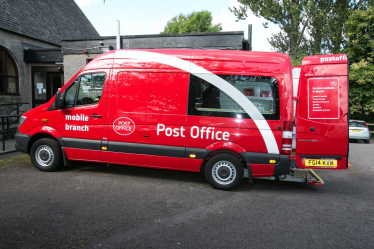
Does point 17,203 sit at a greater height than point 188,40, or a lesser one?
lesser

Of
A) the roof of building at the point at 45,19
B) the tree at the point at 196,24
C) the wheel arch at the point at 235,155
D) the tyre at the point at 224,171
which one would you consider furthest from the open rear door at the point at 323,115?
the tree at the point at 196,24

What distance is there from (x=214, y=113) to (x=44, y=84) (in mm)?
13872

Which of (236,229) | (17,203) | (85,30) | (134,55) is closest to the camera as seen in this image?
(236,229)

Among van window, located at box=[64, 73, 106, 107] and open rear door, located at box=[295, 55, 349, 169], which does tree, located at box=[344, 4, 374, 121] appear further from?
van window, located at box=[64, 73, 106, 107]

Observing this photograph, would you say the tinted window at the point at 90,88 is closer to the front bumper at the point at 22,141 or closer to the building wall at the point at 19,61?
the front bumper at the point at 22,141

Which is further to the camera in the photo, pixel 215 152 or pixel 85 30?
pixel 85 30

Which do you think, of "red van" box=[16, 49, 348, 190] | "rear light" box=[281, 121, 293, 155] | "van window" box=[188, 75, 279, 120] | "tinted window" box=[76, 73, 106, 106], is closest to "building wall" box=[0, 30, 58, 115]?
"tinted window" box=[76, 73, 106, 106]

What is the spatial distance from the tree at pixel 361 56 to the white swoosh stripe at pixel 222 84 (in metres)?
17.0

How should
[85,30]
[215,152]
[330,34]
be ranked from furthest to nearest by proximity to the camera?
[85,30] < [330,34] < [215,152]

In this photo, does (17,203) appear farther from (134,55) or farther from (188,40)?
(188,40)

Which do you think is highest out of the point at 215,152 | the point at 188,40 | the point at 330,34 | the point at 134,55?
the point at 330,34

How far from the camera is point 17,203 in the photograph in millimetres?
4617

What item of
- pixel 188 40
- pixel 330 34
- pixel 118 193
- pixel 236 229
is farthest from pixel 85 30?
pixel 236 229

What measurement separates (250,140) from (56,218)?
3410 millimetres
